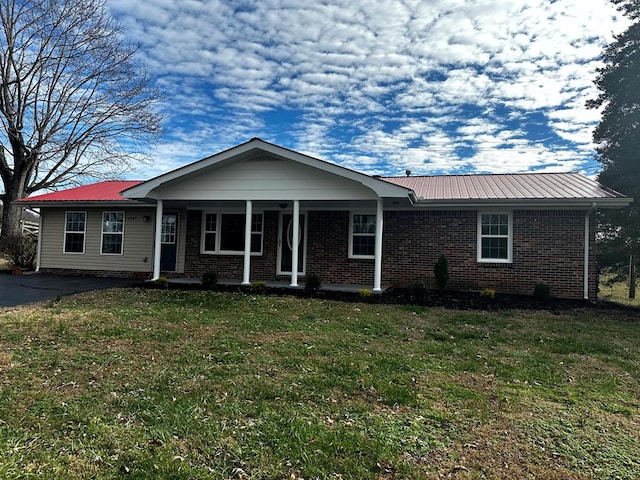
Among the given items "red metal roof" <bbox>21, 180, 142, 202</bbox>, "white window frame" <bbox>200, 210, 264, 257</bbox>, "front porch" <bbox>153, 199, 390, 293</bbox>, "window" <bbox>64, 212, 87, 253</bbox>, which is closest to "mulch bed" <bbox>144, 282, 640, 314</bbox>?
"front porch" <bbox>153, 199, 390, 293</bbox>

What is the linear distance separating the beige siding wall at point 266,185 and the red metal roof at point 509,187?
2.31 m

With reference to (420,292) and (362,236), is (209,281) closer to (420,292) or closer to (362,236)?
(362,236)

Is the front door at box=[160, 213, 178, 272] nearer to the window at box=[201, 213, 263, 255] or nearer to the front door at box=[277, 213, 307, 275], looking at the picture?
the window at box=[201, 213, 263, 255]

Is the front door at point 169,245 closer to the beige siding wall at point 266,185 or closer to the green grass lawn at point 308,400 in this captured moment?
the beige siding wall at point 266,185

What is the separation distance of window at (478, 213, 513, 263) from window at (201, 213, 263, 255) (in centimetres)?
647

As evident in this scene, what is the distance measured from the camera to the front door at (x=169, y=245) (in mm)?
13750

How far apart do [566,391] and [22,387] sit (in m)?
5.50

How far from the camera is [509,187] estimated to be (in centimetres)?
1222

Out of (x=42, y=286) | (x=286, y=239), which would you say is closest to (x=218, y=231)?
(x=286, y=239)

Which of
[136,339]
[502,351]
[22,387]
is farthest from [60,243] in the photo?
[502,351]

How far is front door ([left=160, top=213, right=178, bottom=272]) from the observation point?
13750 millimetres

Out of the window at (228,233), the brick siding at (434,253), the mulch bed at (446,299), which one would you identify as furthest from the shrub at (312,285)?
the window at (228,233)

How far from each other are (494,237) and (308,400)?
897 centimetres

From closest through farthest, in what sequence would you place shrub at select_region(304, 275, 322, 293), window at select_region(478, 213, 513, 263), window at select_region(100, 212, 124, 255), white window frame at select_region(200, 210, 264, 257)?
shrub at select_region(304, 275, 322, 293) → window at select_region(478, 213, 513, 263) → white window frame at select_region(200, 210, 264, 257) → window at select_region(100, 212, 124, 255)
